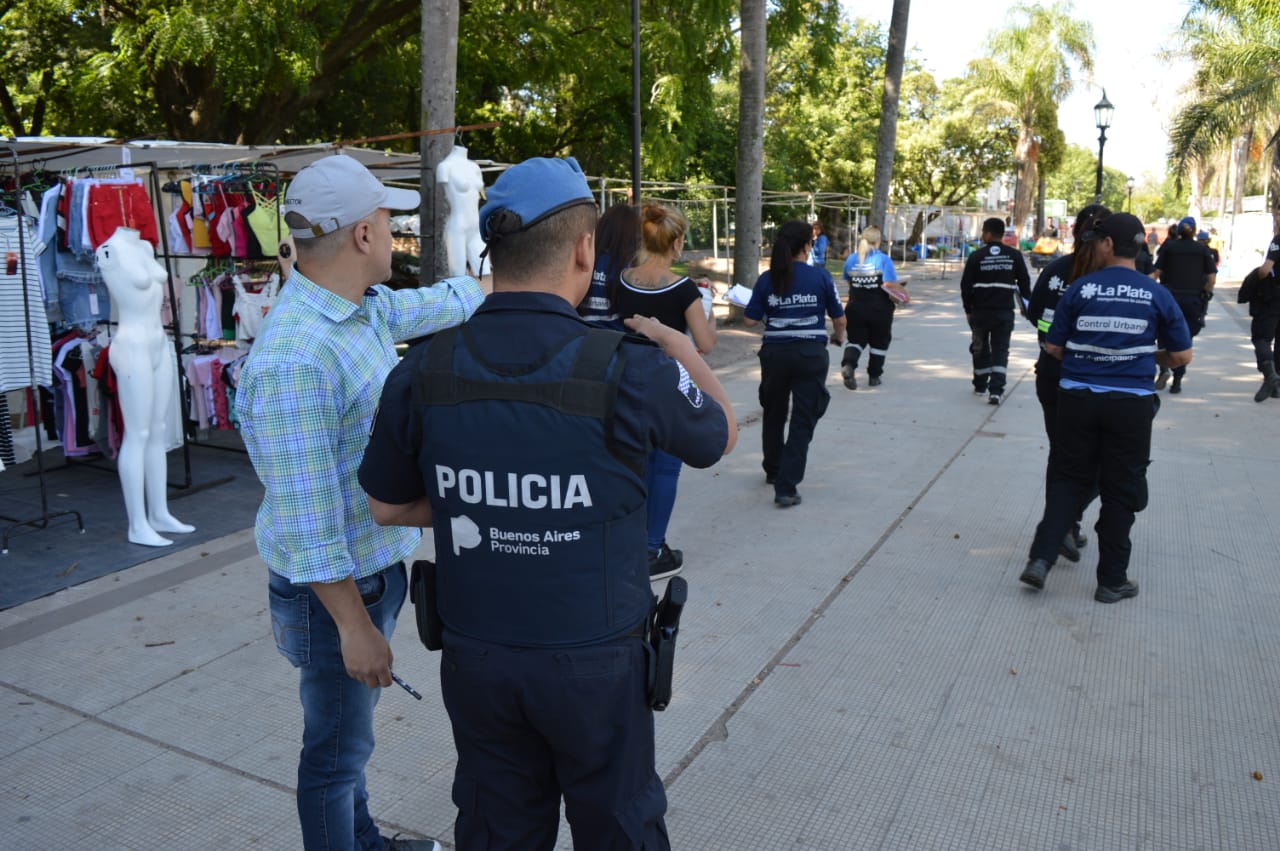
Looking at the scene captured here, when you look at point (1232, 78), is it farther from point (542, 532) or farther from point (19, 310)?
point (542, 532)

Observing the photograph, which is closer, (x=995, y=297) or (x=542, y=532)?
(x=542, y=532)

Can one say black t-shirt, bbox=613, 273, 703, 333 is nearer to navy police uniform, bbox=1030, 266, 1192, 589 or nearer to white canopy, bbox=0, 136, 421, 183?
navy police uniform, bbox=1030, 266, 1192, 589

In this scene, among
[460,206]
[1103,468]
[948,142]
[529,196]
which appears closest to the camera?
[529,196]

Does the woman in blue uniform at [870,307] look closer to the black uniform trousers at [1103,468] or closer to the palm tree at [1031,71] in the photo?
the black uniform trousers at [1103,468]

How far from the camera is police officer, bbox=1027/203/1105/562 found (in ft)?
17.2

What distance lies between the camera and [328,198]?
2.15 meters

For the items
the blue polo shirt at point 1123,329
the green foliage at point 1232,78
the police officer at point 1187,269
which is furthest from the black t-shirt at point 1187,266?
the green foliage at point 1232,78

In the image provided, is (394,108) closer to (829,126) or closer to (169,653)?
(169,653)

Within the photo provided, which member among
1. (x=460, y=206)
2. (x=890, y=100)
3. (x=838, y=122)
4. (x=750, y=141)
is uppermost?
(x=838, y=122)

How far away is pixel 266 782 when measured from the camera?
10.9 feet

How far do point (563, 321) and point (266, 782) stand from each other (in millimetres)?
2376

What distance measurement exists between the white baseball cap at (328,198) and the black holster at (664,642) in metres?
1.08

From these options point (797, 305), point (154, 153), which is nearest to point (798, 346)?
point (797, 305)

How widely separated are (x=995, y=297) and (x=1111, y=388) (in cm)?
528
